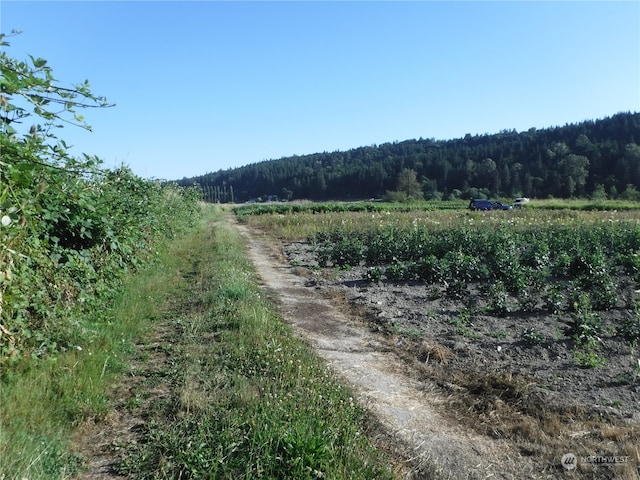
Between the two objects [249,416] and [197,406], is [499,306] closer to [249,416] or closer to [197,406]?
[249,416]

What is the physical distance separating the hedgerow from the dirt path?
3007 mm

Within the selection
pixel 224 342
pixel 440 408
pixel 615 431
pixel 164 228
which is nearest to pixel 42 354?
pixel 224 342

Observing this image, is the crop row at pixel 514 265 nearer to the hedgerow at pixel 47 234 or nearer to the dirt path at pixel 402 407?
the dirt path at pixel 402 407

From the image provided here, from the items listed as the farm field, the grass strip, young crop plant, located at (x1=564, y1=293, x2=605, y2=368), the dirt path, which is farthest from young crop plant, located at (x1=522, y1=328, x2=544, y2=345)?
the grass strip

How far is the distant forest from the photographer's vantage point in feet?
255

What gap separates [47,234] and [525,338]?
6.16m

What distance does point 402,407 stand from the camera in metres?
4.28

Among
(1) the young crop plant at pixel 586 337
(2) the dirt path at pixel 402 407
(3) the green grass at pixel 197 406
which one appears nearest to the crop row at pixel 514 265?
(1) the young crop plant at pixel 586 337

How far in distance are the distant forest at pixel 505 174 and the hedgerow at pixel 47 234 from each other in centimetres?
6902

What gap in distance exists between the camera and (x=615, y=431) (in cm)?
379

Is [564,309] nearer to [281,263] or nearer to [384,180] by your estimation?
[281,263]

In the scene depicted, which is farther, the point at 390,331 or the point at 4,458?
the point at 390,331

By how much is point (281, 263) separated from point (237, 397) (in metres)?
10.7

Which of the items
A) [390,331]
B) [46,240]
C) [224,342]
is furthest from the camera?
[390,331]
